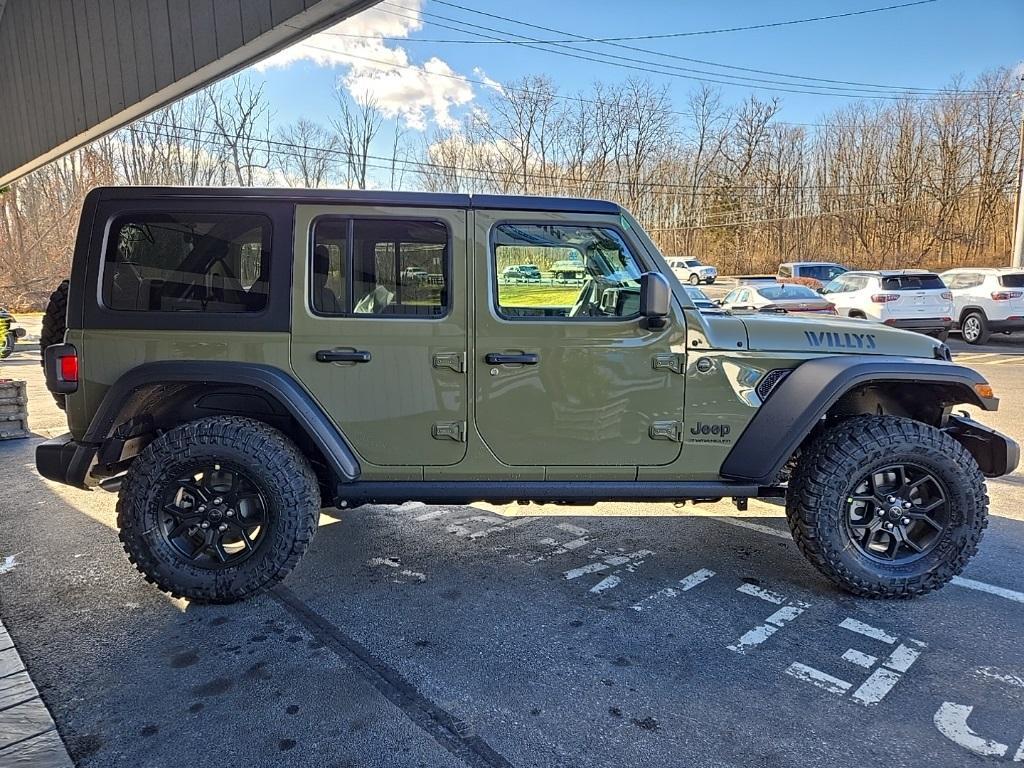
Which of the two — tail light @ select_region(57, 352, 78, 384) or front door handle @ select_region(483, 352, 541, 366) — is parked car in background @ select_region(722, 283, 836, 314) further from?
tail light @ select_region(57, 352, 78, 384)

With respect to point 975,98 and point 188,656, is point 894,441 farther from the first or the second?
point 975,98

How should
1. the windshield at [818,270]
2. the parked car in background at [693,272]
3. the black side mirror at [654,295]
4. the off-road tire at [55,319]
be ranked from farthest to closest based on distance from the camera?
the parked car in background at [693,272] < the windshield at [818,270] < the off-road tire at [55,319] < the black side mirror at [654,295]

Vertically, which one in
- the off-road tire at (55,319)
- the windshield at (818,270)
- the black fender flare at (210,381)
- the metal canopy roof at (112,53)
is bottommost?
the black fender flare at (210,381)

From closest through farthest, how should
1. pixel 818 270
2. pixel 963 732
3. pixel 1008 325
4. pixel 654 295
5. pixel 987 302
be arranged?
pixel 963 732 → pixel 654 295 → pixel 1008 325 → pixel 987 302 → pixel 818 270

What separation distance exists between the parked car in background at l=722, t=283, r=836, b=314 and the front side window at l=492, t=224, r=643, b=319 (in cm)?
1251

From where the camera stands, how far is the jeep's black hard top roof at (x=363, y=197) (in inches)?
123

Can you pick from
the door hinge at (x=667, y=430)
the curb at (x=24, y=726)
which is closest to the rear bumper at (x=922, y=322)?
the door hinge at (x=667, y=430)

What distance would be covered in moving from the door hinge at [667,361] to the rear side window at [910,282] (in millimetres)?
13809

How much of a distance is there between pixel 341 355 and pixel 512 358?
0.82 m

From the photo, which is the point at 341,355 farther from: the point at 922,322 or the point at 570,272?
the point at 922,322

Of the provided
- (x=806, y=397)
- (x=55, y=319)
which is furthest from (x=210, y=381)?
(x=806, y=397)

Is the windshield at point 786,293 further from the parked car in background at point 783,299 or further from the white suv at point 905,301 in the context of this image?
the white suv at point 905,301

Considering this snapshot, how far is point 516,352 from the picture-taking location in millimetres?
3125

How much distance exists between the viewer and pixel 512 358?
10.2 feet
